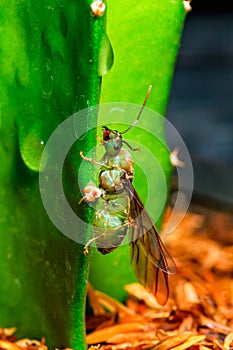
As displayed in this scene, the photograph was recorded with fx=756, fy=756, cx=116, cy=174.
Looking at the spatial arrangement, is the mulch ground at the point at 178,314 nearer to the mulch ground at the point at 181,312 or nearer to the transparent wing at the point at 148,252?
the mulch ground at the point at 181,312

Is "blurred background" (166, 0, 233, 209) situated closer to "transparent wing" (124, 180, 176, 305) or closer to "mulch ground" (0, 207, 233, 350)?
"mulch ground" (0, 207, 233, 350)

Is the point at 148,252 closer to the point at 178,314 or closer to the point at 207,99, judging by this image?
the point at 178,314

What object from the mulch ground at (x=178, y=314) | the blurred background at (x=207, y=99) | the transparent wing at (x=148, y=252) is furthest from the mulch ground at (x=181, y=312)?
the blurred background at (x=207, y=99)

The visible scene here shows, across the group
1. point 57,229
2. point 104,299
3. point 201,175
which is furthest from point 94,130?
point 201,175

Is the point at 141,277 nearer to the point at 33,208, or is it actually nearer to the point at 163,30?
the point at 33,208

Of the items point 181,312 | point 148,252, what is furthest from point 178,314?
point 148,252

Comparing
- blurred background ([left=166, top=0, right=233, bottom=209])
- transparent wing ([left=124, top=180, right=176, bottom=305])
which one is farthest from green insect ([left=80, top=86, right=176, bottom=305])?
blurred background ([left=166, top=0, right=233, bottom=209])
